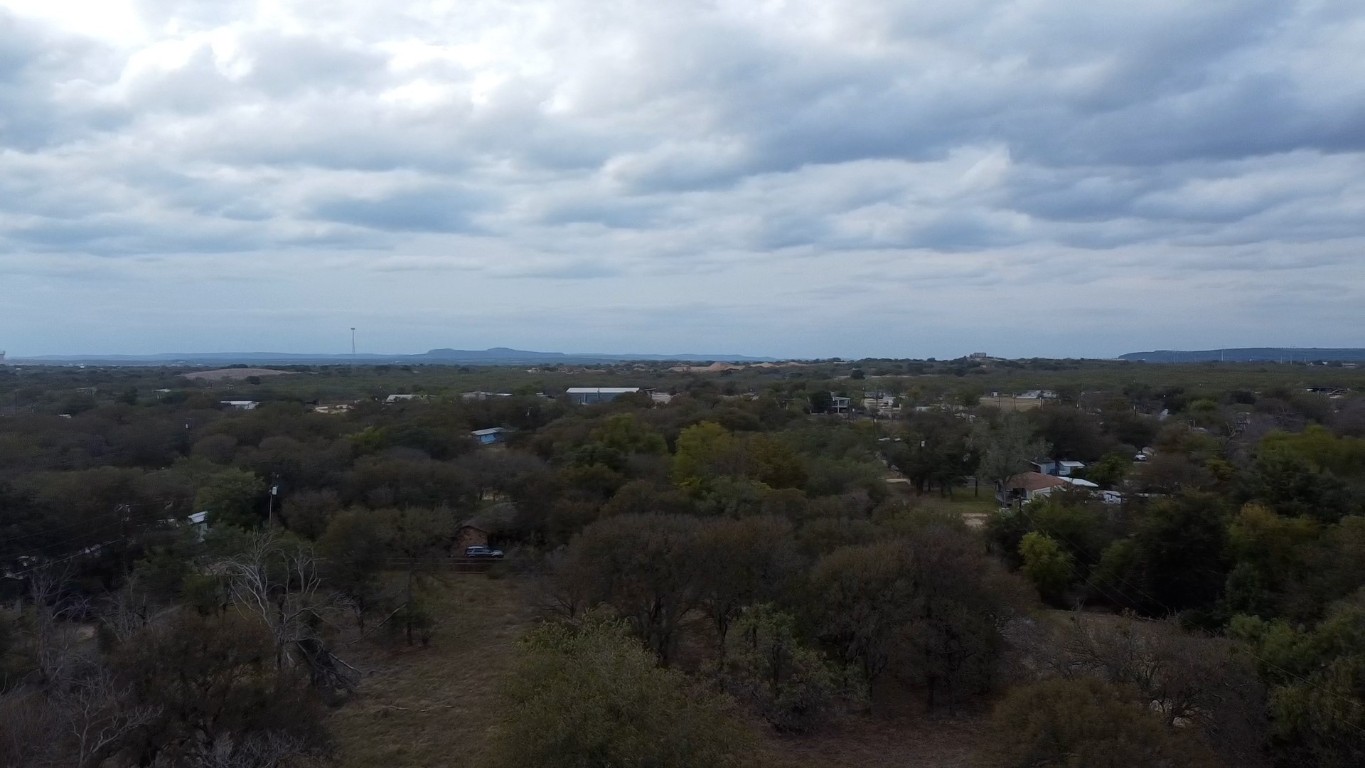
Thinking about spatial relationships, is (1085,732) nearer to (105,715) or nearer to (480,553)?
(105,715)

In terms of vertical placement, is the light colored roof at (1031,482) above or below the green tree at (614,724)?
below

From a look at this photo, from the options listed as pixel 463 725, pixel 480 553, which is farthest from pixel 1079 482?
pixel 463 725

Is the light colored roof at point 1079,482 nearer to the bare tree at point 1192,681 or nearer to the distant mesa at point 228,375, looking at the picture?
the bare tree at point 1192,681

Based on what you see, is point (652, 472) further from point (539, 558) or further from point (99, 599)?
point (99, 599)

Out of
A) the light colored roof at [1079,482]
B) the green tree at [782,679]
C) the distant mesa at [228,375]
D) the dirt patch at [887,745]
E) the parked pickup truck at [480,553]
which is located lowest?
the dirt patch at [887,745]

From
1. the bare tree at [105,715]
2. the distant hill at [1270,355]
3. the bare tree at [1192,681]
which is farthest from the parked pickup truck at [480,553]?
the distant hill at [1270,355]

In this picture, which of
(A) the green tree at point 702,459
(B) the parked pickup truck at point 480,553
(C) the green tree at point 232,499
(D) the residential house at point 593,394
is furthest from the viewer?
(D) the residential house at point 593,394

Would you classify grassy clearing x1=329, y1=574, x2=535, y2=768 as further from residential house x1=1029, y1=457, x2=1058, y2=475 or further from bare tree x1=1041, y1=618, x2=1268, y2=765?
residential house x1=1029, y1=457, x2=1058, y2=475
